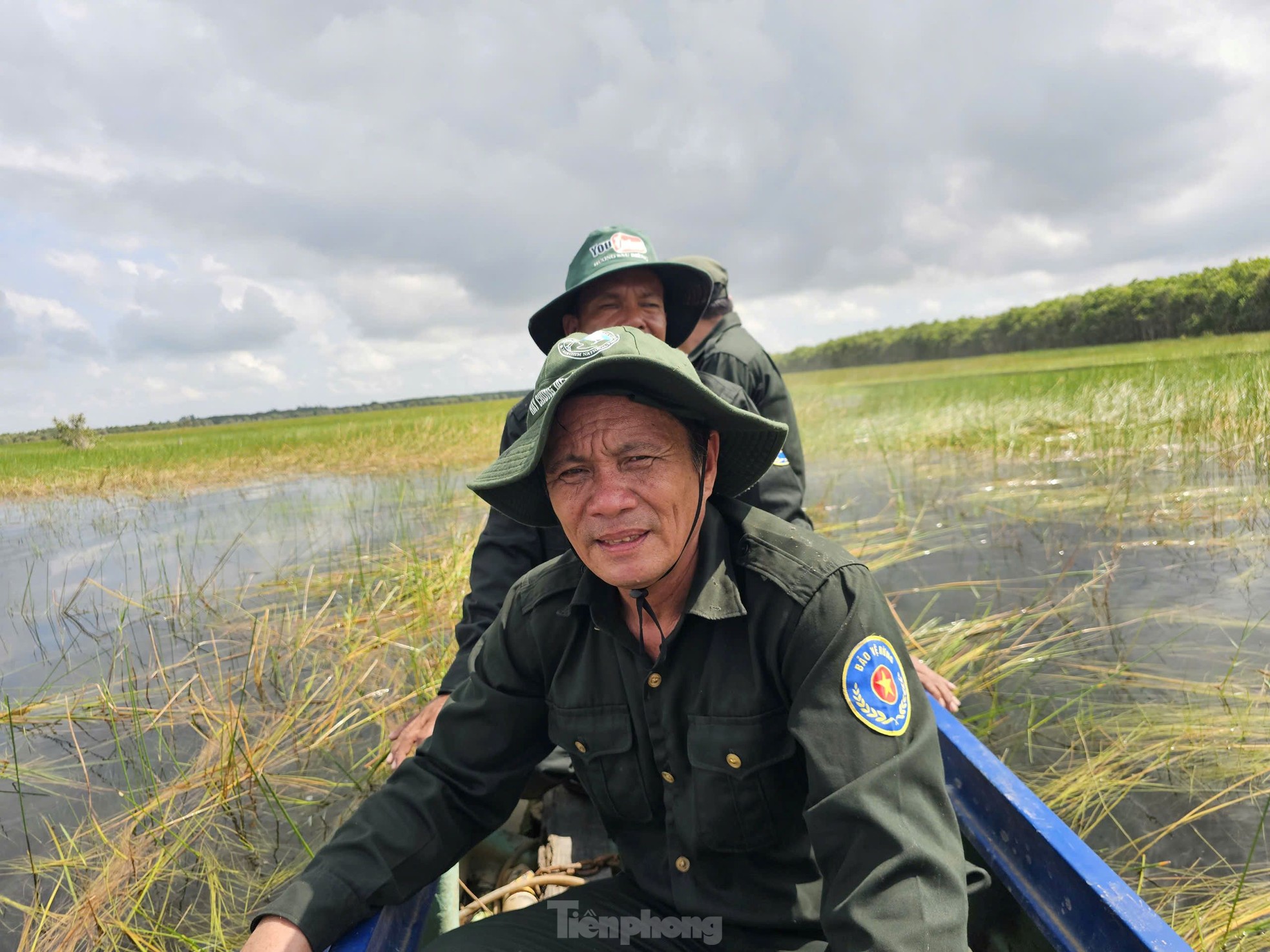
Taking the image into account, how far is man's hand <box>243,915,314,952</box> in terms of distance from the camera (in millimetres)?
1305

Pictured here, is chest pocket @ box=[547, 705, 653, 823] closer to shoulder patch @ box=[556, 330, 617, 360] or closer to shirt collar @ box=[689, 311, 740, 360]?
shoulder patch @ box=[556, 330, 617, 360]

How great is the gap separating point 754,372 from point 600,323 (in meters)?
0.78

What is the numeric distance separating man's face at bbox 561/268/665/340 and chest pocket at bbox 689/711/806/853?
1932 mm

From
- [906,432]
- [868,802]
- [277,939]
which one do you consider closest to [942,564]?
[868,802]

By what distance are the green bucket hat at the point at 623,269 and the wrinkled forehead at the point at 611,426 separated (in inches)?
58.5

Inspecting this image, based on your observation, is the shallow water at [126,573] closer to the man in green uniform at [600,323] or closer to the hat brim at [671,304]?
the man in green uniform at [600,323]

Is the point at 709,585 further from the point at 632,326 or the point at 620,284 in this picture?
the point at 620,284

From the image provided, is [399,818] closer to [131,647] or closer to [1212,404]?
[131,647]

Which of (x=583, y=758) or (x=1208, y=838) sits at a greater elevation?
(x=583, y=758)

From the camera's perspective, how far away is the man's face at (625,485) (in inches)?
50.9

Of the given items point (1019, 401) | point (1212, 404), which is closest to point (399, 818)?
point (1212, 404)

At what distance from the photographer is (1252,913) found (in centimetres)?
189

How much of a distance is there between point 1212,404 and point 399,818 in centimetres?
988

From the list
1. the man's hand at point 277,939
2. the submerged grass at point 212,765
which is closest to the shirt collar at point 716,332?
the submerged grass at point 212,765
